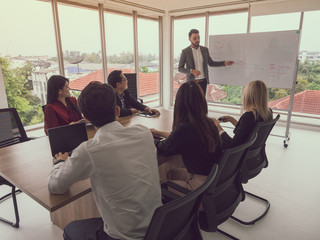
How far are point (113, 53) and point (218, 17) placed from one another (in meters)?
2.39

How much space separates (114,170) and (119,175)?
0.10 ft

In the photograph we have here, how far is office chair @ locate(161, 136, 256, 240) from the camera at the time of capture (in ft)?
4.24

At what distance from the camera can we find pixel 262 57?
4.01 meters

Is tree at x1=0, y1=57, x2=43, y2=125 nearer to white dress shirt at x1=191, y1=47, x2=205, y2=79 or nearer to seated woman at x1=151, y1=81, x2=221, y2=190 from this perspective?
white dress shirt at x1=191, y1=47, x2=205, y2=79

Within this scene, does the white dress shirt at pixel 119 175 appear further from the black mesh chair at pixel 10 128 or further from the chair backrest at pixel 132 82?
the chair backrest at pixel 132 82

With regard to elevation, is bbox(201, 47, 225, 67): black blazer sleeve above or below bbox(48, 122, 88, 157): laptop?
above

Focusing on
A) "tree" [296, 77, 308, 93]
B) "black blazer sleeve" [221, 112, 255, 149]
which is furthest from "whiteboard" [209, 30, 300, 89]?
"black blazer sleeve" [221, 112, 255, 149]

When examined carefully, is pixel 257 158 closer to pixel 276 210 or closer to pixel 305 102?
pixel 276 210

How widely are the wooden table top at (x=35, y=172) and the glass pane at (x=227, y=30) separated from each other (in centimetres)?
401

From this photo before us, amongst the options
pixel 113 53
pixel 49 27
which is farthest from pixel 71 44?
pixel 113 53

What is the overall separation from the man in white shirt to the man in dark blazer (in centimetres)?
163

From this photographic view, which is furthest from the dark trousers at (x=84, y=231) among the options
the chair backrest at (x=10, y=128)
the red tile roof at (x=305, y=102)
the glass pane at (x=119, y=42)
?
the red tile roof at (x=305, y=102)

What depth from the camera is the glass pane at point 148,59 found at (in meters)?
5.54

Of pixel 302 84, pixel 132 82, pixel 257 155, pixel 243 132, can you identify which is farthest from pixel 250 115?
pixel 302 84
